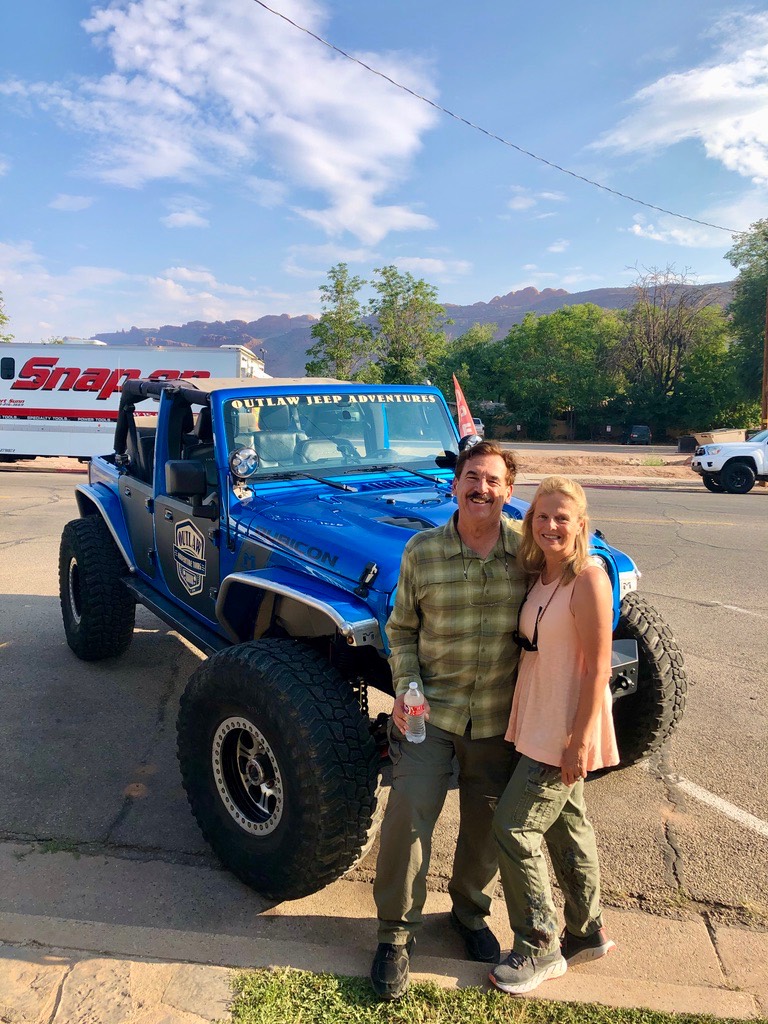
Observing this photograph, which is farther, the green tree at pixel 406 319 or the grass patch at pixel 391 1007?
the green tree at pixel 406 319

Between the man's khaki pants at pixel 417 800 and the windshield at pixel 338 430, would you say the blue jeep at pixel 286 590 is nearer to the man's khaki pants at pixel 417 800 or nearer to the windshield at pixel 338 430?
the windshield at pixel 338 430

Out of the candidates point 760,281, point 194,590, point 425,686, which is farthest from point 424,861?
point 760,281

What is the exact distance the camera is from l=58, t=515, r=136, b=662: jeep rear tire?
16.4 ft

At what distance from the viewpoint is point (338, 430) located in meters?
4.20

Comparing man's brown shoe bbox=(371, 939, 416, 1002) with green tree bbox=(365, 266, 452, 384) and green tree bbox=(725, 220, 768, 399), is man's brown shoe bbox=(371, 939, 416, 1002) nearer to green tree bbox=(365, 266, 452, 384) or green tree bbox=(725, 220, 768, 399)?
green tree bbox=(365, 266, 452, 384)

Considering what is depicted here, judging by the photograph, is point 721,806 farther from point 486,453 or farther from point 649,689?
point 486,453

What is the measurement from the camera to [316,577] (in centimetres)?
308

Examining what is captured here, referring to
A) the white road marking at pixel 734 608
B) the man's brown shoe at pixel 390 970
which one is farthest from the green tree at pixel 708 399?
the man's brown shoe at pixel 390 970

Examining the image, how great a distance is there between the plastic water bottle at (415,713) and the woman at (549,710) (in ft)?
0.98

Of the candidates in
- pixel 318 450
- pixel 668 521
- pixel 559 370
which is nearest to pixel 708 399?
pixel 559 370

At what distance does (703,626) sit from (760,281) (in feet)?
137

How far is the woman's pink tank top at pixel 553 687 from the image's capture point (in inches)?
90.7

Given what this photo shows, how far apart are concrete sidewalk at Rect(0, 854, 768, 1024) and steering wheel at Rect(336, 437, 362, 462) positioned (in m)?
2.21

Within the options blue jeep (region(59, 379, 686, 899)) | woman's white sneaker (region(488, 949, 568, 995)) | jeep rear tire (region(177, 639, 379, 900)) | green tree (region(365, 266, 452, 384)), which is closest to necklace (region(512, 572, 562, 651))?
blue jeep (region(59, 379, 686, 899))
